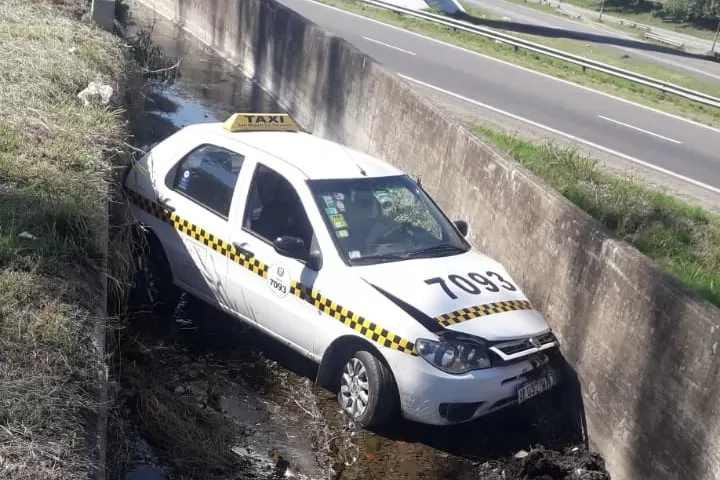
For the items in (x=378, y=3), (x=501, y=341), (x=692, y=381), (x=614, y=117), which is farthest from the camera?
(x=378, y=3)

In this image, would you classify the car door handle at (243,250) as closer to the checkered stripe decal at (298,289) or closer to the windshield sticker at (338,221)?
the checkered stripe decal at (298,289)

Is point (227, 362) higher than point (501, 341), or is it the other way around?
point (501, 341)

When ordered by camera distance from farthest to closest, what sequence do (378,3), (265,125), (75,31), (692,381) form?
(378,3)
(75,31)
(265,125)
(692,381)

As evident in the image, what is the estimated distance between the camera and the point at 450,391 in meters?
6.50

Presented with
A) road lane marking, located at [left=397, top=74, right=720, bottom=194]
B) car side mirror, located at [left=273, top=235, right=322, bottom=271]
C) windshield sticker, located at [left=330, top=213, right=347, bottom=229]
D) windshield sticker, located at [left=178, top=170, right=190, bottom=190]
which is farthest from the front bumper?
road lane marking, located at [left=397, top=74, right=720, bottom=194]

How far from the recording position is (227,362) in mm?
7641

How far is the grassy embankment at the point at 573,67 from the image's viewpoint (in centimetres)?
2234

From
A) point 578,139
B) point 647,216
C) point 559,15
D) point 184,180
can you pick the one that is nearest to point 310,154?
point 184,180

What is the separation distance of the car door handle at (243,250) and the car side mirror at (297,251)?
1.28 feet

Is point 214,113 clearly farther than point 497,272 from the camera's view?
Yes

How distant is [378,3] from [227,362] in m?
26.9

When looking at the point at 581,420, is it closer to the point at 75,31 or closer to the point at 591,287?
the point at 591,287

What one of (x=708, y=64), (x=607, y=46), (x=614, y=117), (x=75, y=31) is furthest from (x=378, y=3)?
(x=75, y=31)

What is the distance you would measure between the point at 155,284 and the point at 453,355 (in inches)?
121
